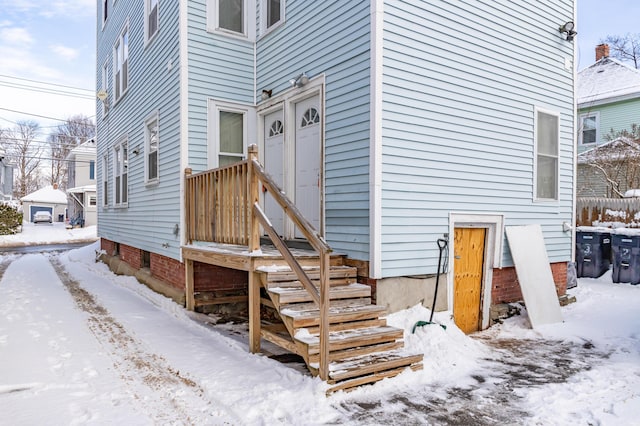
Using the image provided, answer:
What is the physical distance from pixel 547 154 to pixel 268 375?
6.43 metres

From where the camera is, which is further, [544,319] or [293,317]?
[544,319]

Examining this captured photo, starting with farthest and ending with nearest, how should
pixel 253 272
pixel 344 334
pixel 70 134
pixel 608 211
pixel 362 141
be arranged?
pixel 70 134
pixel 608 211
pixel 362 141
pixel 253 272
pixel 344 334

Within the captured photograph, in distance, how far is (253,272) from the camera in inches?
202

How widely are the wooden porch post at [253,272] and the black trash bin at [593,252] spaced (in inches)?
346

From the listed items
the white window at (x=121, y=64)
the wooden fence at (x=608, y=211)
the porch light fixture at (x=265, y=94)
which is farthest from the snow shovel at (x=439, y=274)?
the white window at (x=121, y=64)

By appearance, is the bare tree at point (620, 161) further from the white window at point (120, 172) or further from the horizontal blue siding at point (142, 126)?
the white window at point (120, 172)

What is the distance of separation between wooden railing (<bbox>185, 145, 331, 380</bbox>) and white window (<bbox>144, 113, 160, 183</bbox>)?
7.45 ft

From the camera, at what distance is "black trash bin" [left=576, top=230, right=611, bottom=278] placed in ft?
34.0

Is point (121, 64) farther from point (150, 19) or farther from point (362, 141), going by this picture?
point (362, 141)

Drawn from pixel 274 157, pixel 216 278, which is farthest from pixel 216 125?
pixel 216 278

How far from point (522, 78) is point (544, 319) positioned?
155 inches

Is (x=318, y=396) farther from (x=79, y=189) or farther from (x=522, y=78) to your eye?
(x=79, y=189)

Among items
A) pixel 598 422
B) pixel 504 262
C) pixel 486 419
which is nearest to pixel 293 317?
pixel 486 419

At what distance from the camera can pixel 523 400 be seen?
4.06 m
